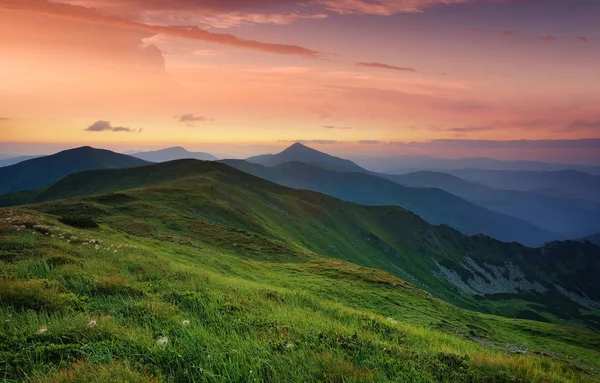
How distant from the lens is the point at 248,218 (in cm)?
7362

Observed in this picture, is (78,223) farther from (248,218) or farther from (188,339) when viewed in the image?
(248,218)

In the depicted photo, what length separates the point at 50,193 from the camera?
14675cm

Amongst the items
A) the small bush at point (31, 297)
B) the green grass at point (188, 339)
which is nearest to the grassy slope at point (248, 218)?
the green grass at point (188, 339)

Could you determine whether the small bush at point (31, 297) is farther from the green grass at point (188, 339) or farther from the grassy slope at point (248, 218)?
the grassy slope at point (248, 218)

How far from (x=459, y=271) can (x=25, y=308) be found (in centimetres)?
22209

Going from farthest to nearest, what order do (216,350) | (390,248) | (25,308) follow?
(390,248) → (25,308) → (216,350)

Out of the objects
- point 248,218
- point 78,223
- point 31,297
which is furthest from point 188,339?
point 248,218

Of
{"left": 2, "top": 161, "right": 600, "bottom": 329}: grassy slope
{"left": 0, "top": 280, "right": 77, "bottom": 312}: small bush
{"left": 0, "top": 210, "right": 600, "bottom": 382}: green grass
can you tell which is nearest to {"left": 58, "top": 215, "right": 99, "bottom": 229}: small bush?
{"left": 2, "top": 161, "right": 600, "bottom": 329}: grassy slope

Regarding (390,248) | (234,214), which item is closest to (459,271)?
(390,248)

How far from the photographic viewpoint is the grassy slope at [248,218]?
158ft

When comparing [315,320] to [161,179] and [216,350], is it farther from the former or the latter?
[161,179]

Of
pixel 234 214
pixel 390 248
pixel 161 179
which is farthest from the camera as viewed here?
pixel 390 248

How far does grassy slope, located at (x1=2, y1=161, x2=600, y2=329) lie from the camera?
1896 inches

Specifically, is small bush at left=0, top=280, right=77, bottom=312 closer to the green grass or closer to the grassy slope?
the green grass
